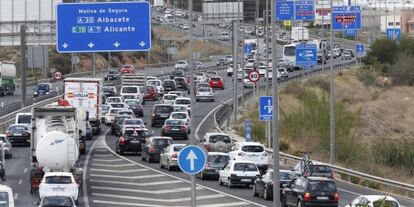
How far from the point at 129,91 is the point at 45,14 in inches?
455

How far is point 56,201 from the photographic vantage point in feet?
110

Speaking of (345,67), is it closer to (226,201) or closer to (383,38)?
(383,38)

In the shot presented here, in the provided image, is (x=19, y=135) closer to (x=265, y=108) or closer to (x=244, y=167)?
(x=265, y=108)

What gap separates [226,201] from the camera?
40.2 metres

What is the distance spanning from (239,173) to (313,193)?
30.0 ft

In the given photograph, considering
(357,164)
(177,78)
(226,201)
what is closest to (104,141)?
(357,164)

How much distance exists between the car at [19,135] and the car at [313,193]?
28433mm

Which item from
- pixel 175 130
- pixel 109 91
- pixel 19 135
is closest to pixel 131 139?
pixel 175 130

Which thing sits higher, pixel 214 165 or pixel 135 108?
pixel 135 108

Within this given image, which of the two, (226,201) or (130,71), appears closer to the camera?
(226,201)

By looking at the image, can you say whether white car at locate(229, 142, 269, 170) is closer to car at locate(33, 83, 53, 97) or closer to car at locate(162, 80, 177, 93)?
car at locate(33, 83, 53, 97)

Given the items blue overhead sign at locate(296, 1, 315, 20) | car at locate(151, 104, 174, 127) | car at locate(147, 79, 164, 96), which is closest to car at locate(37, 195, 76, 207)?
car at locate(151, 104, 174, 127)

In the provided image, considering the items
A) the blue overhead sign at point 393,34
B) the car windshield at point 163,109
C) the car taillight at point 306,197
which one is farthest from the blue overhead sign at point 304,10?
the car taillight at point 306,197

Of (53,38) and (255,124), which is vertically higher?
(53,38)
